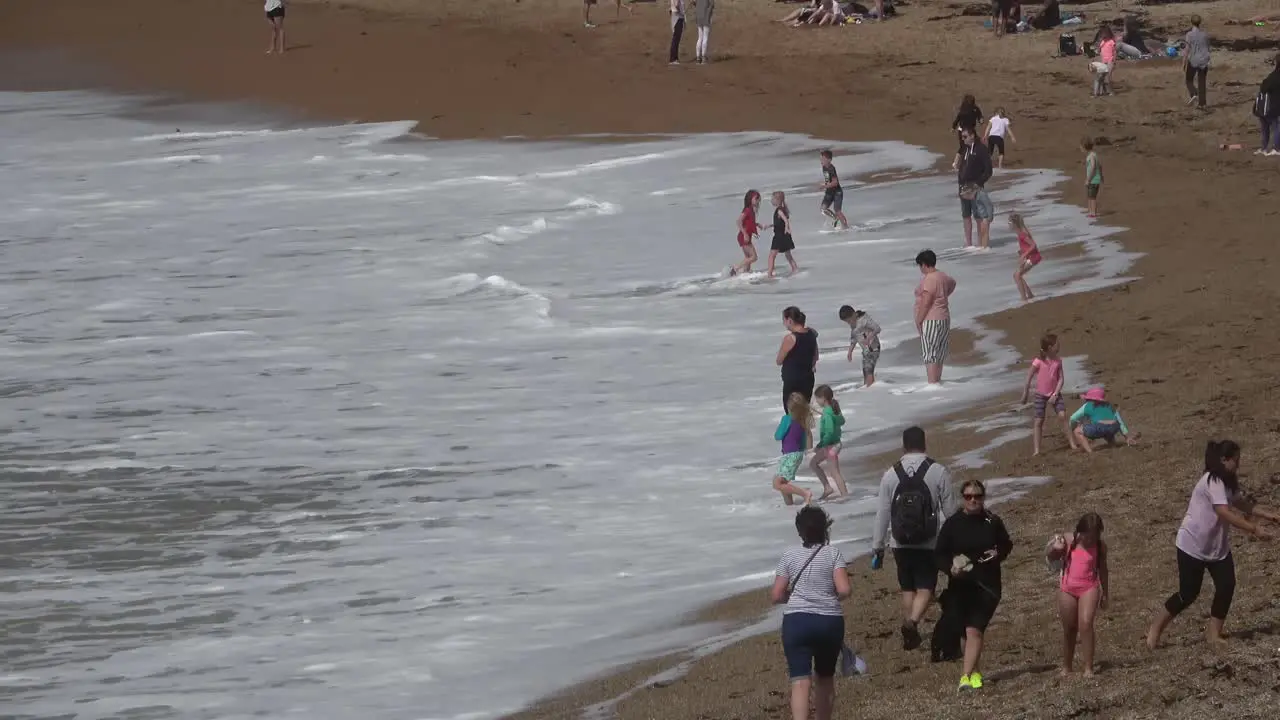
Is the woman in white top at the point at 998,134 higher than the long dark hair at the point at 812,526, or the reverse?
the woman in white top at the point at 998,134

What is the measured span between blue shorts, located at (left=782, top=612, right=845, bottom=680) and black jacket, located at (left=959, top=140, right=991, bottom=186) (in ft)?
52.3

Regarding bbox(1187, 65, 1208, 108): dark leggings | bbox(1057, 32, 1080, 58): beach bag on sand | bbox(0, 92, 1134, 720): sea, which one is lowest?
bbox(0, 92, 1134, 720): sea

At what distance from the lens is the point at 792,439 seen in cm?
1456

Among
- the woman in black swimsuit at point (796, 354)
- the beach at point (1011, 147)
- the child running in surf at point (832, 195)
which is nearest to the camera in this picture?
the beach at point (1011, 147)

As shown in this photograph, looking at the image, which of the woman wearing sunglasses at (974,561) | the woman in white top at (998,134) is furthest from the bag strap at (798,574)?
the woman in white top at (998,134)

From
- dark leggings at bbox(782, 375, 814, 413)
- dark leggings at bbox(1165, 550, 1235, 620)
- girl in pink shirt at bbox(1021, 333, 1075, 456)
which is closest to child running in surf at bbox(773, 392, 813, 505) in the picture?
dark leggings at bbox(782, 375, 814, 413)

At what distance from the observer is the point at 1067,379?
17.5 meters

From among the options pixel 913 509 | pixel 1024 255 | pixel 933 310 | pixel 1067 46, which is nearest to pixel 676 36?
pixel 1067 46

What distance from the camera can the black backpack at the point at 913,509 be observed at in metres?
9.84

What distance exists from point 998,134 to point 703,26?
10.2 m

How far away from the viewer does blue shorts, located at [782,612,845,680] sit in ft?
28.3

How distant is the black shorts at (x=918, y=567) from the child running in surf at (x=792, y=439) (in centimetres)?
426

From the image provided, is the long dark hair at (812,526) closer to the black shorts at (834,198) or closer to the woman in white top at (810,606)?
the woman in white top at (810,606)

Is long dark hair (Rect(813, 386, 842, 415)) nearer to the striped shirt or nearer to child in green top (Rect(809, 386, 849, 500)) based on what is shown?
child in green top (Rect(809, 386, 849, 500))
